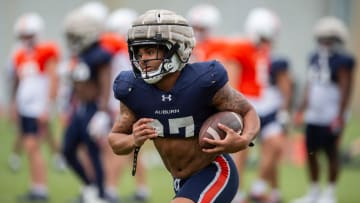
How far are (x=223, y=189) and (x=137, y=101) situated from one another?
69cm

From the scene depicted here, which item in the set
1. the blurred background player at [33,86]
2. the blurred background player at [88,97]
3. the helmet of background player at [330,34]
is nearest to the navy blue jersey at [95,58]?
the blurred background player at [88,97]

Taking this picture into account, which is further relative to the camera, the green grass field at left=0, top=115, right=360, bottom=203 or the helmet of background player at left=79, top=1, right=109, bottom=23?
the green grass field at left=0, top=115, right=360, bottom=203

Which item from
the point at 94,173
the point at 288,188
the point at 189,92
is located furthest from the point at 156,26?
the point at 288,188

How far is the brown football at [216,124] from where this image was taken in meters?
5.14

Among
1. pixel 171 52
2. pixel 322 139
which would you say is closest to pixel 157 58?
pixel 171 52

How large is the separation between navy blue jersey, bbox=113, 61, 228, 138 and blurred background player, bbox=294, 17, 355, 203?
14.3 feet

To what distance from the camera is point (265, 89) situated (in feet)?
32.0

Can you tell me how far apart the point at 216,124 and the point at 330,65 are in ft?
15.2

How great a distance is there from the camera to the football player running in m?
5.14

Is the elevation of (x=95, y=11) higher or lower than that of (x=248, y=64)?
higher

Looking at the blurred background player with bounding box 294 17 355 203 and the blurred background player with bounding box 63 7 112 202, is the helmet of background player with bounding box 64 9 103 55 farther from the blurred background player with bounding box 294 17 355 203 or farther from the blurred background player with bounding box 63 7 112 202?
the blurred background player with bounding box 294 17 355 203

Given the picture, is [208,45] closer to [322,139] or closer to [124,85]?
[322,139]

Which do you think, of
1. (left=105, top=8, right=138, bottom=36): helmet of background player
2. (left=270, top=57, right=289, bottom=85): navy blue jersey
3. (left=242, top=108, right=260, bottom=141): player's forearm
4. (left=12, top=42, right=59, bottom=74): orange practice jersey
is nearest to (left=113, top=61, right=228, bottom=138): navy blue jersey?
(left=242, top=108, right=260, bottom=141): player's forearm

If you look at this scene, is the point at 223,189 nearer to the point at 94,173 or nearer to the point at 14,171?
the point at 94,173
